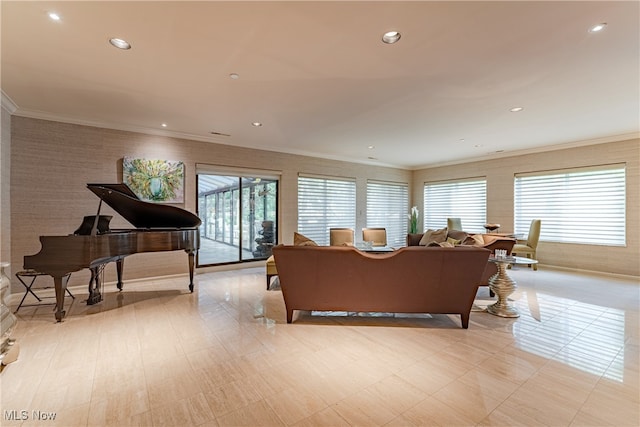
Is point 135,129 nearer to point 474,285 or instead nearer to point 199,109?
point 199,109

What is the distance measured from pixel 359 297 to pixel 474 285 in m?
1.25

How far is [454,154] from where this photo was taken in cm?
721

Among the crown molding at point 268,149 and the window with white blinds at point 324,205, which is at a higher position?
the crown molding at point 268,149

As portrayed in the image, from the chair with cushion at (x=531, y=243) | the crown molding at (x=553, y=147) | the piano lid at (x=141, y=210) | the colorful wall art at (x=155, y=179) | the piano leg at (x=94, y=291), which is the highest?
the crown molding at (x=553, y=147)

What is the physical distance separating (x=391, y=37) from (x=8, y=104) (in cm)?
507

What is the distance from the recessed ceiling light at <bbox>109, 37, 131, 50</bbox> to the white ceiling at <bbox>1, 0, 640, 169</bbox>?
2.5 inches

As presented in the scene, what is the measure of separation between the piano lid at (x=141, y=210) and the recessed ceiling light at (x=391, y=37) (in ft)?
11.3

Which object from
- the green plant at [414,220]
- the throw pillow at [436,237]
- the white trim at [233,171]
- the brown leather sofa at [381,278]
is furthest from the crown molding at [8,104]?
the green plant at [414,220]

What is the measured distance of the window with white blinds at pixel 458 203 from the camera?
7.60 m

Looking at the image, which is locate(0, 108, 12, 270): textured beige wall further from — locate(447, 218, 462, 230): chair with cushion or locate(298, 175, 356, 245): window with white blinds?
locate(447, 218, 462, 230): chair with cushion

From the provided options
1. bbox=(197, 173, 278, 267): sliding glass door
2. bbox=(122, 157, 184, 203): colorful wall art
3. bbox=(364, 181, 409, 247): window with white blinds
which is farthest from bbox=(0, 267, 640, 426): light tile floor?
bbox=(364, 181, 409, 247): window with white blinds

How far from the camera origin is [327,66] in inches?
114

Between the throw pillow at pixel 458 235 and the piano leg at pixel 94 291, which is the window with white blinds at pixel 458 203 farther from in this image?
the piano leg at pixel 94 291

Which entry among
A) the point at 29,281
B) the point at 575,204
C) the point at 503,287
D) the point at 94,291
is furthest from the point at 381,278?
the point at 575,204
